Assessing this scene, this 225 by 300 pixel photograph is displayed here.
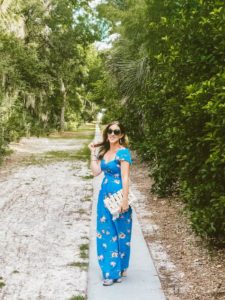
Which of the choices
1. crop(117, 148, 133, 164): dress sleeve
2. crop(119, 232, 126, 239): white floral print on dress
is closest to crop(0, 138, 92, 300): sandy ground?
crop(119, 232, 126, 239): white floral print on dress

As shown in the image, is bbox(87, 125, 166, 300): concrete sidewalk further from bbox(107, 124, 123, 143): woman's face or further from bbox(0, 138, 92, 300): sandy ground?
bbox(107, 124, 123, 143): woman's face

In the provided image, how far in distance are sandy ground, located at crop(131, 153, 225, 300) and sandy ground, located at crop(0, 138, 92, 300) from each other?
3.12ft

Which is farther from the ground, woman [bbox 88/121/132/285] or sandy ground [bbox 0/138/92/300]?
woman [bbox 88/121/132/285]

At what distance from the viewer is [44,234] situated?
721 centimetres

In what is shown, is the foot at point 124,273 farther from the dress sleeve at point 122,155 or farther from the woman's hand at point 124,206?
the dress sleeve at point 122,155

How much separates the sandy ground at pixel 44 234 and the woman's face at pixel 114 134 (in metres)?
1.57

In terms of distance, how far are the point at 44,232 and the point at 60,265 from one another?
1712 mm

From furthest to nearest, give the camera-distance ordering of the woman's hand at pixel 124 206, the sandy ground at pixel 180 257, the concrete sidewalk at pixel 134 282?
the sandy ground at pixel 180 257, the woman's hand at pixel 124 206, the concrete sidewalk at pixel 134 282

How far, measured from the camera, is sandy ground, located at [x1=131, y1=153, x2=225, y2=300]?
4.93m

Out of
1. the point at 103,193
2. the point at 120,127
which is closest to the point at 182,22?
the point at 120,127

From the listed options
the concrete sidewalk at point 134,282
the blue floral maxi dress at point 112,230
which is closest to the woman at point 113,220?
the blue floral maxi dress at point 112,230

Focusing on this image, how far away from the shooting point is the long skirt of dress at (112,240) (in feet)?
16.1

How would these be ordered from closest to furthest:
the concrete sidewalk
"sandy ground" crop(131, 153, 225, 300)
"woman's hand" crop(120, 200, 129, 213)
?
the concrete sidewalk → "woman's hand" crop(120, 200, 129, 213) → "sandy ground" crop(131, 153, 225, 300)

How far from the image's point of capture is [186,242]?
669cm
